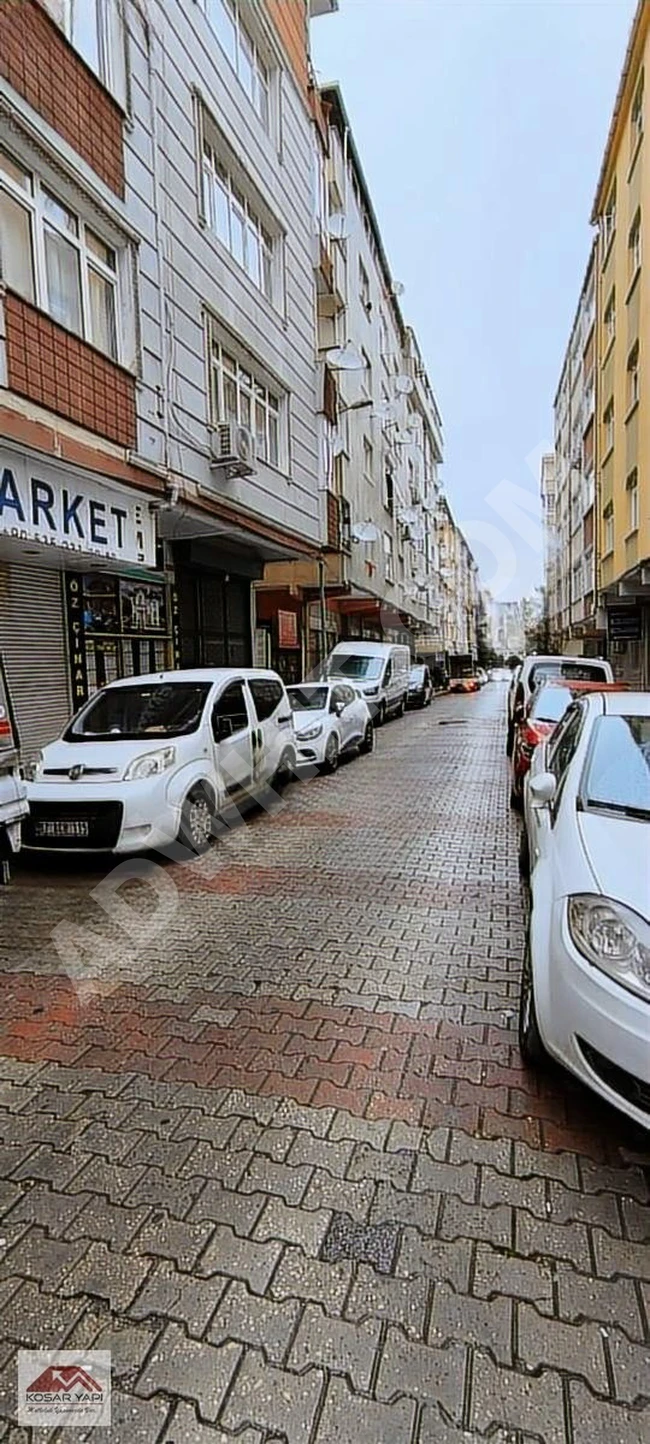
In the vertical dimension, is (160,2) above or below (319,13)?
below

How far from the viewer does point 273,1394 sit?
73.7 inches

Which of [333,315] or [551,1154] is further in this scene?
[333,315]

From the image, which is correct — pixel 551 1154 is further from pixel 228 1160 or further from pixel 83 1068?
pixel 83 1068

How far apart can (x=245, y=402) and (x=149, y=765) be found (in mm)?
9122

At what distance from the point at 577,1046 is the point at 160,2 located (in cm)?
1316

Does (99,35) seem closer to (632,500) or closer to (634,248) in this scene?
(634,248)

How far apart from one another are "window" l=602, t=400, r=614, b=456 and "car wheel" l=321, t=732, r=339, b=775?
1394cm

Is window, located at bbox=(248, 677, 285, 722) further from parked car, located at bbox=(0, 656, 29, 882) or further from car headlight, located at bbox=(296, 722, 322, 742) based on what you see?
parked car, located at bbox=(0, 656, 29, 882)

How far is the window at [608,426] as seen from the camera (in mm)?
21031

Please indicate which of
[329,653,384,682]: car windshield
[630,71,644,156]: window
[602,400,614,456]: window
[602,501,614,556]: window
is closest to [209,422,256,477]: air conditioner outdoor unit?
[329,653,384,682]: car windshield

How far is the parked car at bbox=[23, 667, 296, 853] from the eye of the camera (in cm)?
634

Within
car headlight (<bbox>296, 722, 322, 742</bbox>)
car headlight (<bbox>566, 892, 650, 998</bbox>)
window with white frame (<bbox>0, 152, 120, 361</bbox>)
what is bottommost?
car headlight (<bbox>296, 722, 322, 742</bbox>)

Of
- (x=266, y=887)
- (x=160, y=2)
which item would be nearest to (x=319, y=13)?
(x=160, y=2)

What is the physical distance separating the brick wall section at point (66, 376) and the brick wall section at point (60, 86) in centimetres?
201
